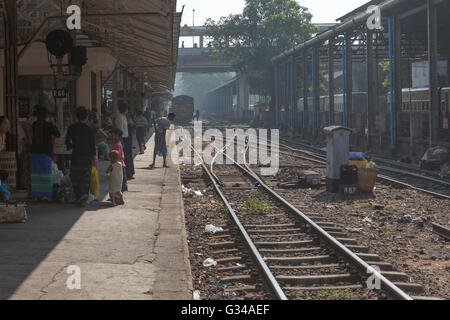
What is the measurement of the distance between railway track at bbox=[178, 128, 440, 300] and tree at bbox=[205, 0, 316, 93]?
5150 centimetres

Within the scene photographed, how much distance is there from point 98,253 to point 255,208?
15.6 ft

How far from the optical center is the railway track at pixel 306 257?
6.36 meters

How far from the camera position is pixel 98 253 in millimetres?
7309

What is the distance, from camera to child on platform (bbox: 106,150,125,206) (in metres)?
11.0

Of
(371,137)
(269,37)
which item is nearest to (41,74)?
(371,137)

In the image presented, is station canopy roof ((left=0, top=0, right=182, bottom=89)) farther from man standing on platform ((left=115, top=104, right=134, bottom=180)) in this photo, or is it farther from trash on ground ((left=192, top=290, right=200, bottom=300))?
trash on ground ((left=192, top=290, right=200, bottom=300))

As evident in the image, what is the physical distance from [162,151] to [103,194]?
6.09 m

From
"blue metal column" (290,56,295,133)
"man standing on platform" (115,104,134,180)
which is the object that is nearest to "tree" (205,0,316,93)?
"blue metal column" (290,56,295,133)

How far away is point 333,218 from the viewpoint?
11.0 m

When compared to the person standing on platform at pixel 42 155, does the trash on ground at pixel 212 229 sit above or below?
below

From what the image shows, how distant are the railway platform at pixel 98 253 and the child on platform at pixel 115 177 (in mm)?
249

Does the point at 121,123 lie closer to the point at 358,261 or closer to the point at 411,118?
the point at 358,261

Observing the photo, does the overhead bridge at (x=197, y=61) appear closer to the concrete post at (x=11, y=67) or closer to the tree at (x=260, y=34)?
the tree at (x=260, y=34)

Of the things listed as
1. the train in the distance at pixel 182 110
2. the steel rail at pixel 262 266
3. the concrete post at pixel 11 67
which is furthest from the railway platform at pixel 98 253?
the train in the distance at pixel 182 110
